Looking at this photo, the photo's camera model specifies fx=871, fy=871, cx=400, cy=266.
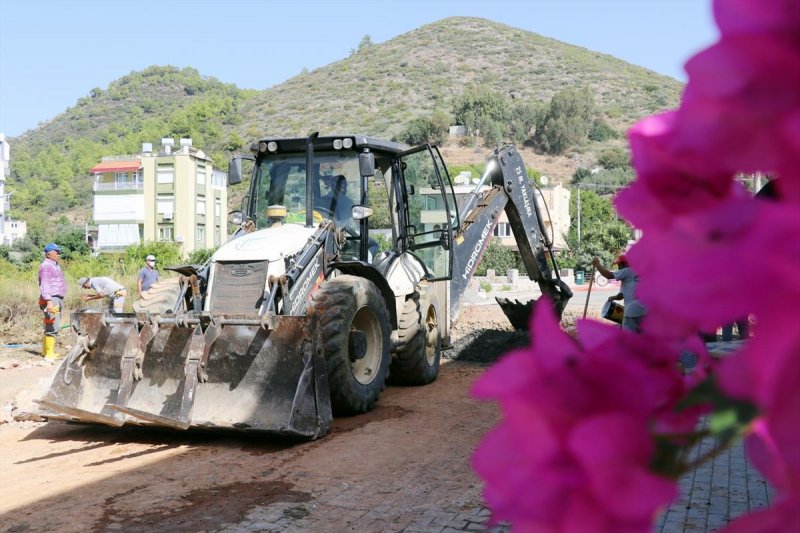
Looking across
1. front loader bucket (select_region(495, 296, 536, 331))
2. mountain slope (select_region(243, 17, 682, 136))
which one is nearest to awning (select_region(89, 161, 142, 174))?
mountain slope (select_region(243, 17, 682, 136))

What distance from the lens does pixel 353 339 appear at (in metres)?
8.02

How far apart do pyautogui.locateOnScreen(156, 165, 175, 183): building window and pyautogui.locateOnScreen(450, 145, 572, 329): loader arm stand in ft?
218

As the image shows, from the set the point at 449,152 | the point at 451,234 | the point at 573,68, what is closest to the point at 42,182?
the point at 449,152

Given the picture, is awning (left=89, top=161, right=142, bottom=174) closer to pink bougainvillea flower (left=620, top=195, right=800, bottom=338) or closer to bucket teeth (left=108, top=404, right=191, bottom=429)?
bucket teeth (left=108, top=404, right=191, bottom=429)

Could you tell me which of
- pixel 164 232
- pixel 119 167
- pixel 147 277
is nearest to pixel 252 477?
pixel 147 277

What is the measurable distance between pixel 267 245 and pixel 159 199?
71.4 m

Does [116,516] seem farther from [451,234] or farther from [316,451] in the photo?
[451,234]

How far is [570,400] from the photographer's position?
2.24ft

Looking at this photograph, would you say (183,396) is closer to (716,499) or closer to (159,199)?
(716,499)

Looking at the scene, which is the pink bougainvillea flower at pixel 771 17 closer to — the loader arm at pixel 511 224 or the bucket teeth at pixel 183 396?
the bucket teeth at pixel 183 396

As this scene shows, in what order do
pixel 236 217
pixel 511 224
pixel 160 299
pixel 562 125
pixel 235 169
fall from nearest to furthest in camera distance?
pixel 160 299, pixel 235 169, pixel 236 217, pixel 511 224, pixel 562 125

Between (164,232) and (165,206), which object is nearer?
(164,232)

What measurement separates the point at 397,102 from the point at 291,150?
9597 cm

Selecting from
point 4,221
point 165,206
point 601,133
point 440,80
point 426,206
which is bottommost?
point 426,206
